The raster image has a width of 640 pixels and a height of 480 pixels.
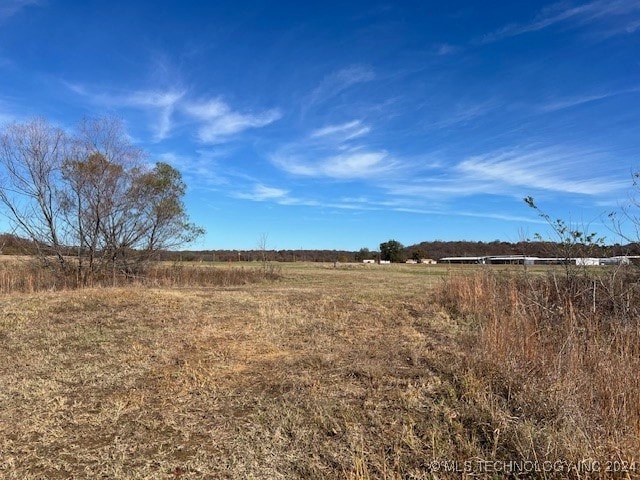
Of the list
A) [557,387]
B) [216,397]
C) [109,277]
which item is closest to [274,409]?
[216,397]

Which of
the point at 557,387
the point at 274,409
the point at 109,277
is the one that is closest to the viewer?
the point at 557,387

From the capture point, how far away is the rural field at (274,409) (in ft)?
9.75

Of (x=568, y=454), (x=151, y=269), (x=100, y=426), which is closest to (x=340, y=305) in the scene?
(x=100, y=426)

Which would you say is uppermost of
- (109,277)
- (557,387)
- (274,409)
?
(109,277)

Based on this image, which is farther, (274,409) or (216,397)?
(216,397)

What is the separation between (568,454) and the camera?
2.73 meters

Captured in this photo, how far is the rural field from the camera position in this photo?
2973mm

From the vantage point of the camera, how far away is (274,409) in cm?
403

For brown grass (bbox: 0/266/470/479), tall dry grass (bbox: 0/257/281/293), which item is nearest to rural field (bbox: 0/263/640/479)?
brown grass (bbox: 0/266/470/479)

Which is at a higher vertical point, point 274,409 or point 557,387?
point 557,387

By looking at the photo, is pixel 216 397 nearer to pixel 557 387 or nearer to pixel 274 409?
pixel 274 409

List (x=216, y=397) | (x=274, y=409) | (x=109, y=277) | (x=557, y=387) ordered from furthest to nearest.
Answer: (x=109, y=277) → (x=216, y=397) → (x=274, y=409) → (x=557, y=387)

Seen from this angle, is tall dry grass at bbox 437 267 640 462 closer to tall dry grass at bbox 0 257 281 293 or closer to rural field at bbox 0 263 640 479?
rural field at bbox 0 263 640 479

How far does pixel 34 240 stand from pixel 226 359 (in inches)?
503
